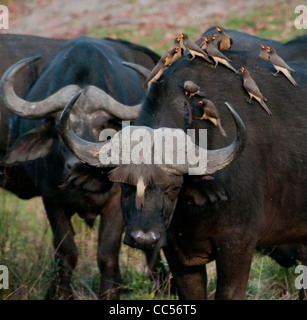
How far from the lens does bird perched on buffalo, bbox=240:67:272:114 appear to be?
5.39 metres

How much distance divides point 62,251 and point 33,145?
986 mm

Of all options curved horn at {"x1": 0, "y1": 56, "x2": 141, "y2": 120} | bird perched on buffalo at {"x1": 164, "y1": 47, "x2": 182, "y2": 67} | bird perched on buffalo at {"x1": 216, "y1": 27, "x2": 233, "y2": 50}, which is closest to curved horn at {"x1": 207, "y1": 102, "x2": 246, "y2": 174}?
bird perched on buffalo at {"x1": 164, "y1": 47, "x2": 182, "y2": 67}

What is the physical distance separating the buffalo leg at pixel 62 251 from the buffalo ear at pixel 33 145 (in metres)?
0.46

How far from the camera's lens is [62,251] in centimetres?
745

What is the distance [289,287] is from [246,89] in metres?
2.44

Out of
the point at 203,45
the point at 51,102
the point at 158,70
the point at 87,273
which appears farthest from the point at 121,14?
the point at 158,70

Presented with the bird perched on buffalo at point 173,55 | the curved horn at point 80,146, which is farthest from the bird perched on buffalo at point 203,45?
the curved horn at point 80,146

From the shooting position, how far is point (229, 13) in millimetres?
23188

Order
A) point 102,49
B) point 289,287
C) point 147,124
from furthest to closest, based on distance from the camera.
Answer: point 102,49, point 289,287, point 147,124

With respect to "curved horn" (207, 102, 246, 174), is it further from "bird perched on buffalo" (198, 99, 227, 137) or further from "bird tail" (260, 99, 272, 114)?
"bird tail" (260, 99, 272, 114)

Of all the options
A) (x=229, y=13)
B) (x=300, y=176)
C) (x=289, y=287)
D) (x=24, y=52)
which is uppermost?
(x=229, y=13)

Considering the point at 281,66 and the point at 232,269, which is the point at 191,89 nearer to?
the point at 281,66
